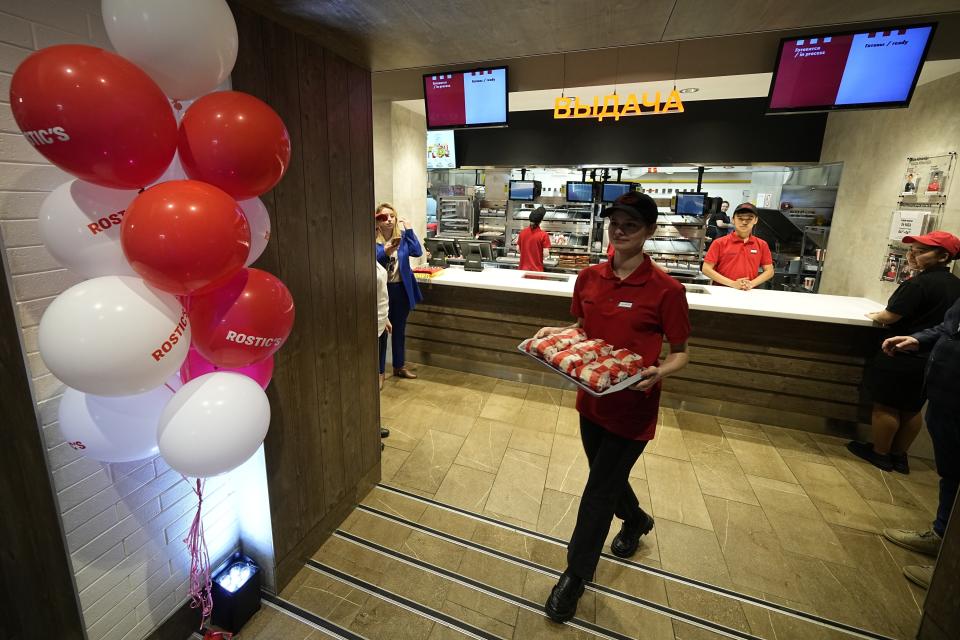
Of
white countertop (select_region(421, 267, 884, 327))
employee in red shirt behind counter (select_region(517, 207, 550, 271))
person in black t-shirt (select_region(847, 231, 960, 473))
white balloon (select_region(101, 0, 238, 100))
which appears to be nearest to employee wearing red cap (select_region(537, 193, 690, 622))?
white balloon (select_region(101, 0, 238, 100))

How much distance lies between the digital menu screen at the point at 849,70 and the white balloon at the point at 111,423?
12.9 ft

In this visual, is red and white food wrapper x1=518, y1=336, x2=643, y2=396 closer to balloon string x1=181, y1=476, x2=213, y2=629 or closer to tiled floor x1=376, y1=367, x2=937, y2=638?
tiled floor x1=376, y1=367, x2=937, y2=638

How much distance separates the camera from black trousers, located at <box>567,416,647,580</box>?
6.15 ft

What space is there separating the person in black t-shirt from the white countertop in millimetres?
292

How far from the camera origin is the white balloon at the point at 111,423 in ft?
4.01

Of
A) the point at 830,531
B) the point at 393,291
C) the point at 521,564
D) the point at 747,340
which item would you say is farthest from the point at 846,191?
the point at 521,564

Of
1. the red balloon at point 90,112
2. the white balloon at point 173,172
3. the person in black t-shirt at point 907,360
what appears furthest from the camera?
the person in black t-shirt at point 907,360

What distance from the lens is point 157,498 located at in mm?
1668

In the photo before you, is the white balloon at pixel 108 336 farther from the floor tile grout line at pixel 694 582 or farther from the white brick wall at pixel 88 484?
the floor tile grout line at pixel 694 582

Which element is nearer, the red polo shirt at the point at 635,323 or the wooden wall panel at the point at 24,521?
the wooden wall panel at the point at 24,521

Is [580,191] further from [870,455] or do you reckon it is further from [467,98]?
[870,455]

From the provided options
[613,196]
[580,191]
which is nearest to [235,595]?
[580,191]

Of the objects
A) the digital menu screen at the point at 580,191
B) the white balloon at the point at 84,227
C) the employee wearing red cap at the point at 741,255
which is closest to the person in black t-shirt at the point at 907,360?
the employee wearing red cap at the point at 741,255

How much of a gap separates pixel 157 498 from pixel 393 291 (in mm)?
2696
